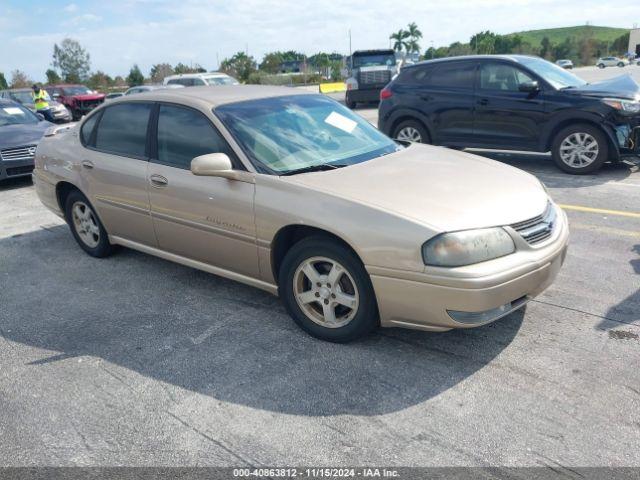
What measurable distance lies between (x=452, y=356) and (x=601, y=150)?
18.4 ft

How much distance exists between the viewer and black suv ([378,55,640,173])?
24.7 ft

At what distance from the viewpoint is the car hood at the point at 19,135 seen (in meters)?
9.21

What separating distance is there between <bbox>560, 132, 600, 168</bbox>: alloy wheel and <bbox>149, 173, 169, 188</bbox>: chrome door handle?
599 cm

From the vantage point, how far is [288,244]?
12.1 ft

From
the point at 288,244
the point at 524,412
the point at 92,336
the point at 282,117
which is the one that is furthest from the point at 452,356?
the point at 92,336

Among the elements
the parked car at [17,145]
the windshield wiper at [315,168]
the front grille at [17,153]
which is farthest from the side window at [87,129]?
the front grille at [17,153]

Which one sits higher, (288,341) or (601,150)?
(601,150)

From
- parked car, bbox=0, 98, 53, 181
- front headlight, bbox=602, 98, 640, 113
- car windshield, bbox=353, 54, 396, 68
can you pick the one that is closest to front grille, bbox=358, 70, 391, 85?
car windshield, bbox=353, 54, 396, 68

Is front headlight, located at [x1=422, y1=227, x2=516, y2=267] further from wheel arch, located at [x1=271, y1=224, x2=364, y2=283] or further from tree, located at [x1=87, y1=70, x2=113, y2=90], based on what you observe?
tree, located at [x1=87, y1=70, x2=113, y2=90]

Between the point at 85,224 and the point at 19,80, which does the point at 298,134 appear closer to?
the point at 85,224

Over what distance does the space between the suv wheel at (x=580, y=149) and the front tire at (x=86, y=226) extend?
245 inches

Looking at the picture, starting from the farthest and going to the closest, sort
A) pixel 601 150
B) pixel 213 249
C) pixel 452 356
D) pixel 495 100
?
pixel 495 100 < pixel 601 150 < pixel 213 249 < pixel 452 356

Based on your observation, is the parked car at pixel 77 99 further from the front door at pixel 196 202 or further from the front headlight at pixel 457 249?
the front headlight at pixel 457 249

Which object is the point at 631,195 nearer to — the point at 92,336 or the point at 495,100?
the point at 495,100
